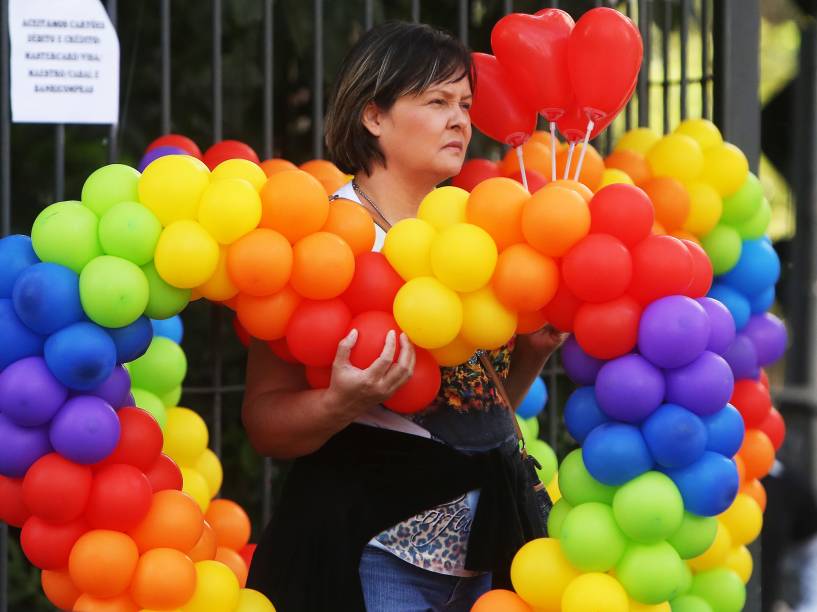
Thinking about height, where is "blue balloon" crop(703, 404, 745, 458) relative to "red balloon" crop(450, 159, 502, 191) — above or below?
below

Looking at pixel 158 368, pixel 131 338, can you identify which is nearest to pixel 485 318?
pixel 131 338

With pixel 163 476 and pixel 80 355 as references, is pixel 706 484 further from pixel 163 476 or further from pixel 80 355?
pixel 80 355

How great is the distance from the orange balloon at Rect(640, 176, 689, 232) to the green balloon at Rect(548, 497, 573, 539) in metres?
1.02

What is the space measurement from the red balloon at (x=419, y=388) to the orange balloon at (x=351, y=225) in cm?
21

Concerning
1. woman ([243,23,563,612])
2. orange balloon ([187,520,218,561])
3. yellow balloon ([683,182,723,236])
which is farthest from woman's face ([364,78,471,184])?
yellow balloon ([683,182,723,236])

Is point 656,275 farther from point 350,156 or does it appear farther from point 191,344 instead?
point 191,344

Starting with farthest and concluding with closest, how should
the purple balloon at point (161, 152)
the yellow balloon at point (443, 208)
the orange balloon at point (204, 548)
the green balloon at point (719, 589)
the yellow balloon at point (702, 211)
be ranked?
the yellow balloon at point (702, 211)
the purple balloon at point (161, 152)
the green balloon at point (719, 589)
the orange balloon at point (204, 548)
the yellow balloon at point (443, 208)

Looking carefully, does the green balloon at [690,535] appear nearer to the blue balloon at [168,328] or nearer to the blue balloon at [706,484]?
the blue balloon at [706,484]

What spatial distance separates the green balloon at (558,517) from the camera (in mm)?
2359

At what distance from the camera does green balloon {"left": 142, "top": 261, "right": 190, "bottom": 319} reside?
2.28 m

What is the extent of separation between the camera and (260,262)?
222cm

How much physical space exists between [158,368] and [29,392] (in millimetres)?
752

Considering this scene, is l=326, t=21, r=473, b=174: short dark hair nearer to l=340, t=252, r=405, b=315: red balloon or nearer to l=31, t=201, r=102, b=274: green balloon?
l=340, t=252, r=405, b=315: red balloon

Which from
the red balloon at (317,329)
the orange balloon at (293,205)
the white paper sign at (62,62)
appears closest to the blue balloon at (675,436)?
the red balloon at (317,329)
